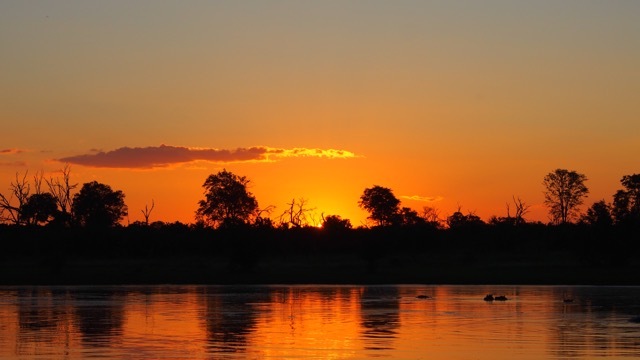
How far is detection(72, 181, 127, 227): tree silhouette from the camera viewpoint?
176 metres

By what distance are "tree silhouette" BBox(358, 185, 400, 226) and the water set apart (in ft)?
381

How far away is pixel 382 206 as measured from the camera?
184250 millimetres

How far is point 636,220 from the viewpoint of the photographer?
103m

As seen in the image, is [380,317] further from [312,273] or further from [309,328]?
[312,273]

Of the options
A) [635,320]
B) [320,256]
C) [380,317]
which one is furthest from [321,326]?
[320,256]

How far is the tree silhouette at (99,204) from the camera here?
176 m

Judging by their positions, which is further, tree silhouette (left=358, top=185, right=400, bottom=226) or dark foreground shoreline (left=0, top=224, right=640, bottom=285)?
tree silhouette (left=358, top=185, right=400, bottom=226)

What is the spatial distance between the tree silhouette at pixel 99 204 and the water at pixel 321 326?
362 ft

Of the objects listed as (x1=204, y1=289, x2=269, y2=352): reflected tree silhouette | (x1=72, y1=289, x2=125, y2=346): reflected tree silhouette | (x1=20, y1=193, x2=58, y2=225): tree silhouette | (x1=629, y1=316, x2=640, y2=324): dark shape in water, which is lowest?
(x1=629, y1=316, x2=640, y2=324): dark shape in water

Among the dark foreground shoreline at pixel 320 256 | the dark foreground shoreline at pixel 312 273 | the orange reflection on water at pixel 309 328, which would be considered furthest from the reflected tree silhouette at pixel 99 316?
the dark foreground shoreline at pixel 320 256

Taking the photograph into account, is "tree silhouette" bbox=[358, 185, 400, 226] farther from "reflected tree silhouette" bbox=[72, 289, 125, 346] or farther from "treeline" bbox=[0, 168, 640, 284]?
"reflected tree silhouette" bbox=[72, 289, 125, 346]

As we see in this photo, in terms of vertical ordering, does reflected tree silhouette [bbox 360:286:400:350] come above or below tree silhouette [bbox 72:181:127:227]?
below

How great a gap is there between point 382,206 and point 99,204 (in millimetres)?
50588

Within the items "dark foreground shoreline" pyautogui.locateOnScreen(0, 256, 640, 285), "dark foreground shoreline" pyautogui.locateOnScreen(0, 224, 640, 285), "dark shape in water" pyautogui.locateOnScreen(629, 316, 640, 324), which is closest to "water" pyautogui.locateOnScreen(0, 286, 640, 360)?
"dark shape in water" pyautogui.locateOnScreen(629, 316, 640, 324)
